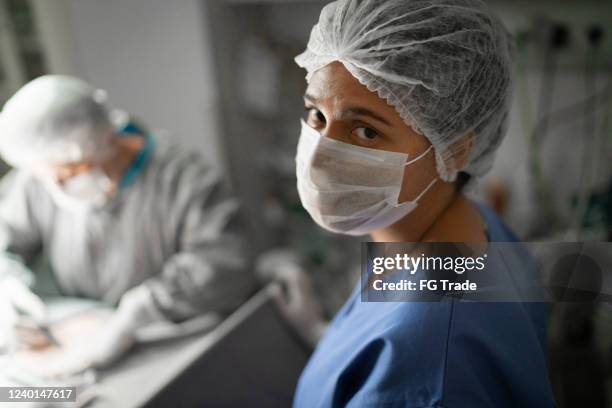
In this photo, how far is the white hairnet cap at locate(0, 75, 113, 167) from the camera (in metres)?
0.92

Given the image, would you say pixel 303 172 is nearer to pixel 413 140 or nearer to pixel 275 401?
pixel 413 140

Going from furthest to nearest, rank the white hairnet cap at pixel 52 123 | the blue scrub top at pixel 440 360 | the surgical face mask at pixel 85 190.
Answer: the surgical face mask at pixel 85 190 < the white hairnet cap at pixel 52 123 < the blue scrub top at pixel 440 360

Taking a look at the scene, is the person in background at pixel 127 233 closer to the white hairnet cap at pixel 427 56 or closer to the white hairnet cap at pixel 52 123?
the white hairnet cap at pixel 52 123

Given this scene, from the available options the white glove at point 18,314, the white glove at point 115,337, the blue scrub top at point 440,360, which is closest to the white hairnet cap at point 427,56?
the blue scrub top at point 440,360

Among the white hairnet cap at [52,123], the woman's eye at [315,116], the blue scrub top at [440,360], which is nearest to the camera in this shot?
the blue scrub top at [440,360]

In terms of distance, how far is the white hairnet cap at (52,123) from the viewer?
3.01 feet

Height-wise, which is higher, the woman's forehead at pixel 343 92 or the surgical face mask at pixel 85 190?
the woman's forehead at pixel 343 92

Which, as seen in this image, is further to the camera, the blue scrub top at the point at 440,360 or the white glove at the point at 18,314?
the white glove at the point at 18,314

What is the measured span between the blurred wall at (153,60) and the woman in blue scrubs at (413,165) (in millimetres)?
985

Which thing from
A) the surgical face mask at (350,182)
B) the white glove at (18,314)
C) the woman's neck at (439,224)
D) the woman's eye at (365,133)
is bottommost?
the white glove at (18,314)

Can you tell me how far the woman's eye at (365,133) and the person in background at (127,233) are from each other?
679mm

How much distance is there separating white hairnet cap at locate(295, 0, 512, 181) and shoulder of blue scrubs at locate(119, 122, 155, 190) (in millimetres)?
712

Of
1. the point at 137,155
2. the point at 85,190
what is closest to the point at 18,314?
the point at 85,190

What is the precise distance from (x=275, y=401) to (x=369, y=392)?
502 mm
